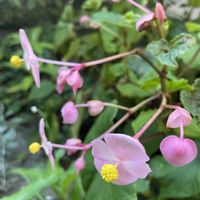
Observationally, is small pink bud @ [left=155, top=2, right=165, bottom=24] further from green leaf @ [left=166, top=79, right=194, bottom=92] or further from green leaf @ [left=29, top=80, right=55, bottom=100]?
green leaf @ [left=29, top=80, right=55, bottom=100]

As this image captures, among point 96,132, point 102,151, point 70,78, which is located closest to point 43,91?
point 96,132

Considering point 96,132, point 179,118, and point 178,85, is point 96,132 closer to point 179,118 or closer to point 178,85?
point 178,85

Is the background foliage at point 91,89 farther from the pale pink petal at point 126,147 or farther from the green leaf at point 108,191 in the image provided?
the pale pink petal at point 126,147

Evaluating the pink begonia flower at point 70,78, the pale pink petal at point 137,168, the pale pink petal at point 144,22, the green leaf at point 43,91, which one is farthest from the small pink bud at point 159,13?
the green leaf at point 43,91

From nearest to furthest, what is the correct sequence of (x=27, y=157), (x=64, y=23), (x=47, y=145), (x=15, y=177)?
(x=47, y=145), (x=15, y=177), (x=27, y=157), (x=64, y=23)

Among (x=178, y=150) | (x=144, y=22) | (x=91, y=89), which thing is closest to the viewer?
(x=178, y=150)

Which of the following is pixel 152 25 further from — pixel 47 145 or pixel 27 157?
pixel 27 157

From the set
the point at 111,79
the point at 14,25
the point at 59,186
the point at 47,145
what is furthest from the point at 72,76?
the point at 14,25
